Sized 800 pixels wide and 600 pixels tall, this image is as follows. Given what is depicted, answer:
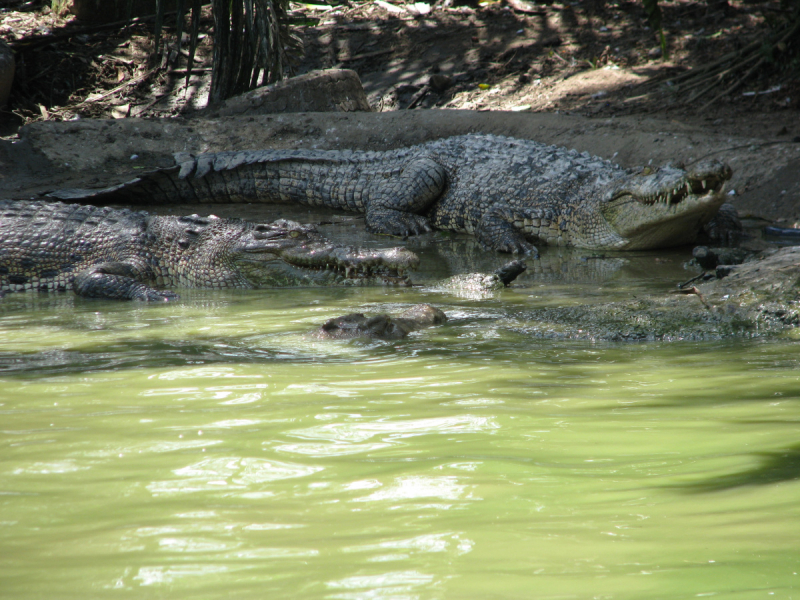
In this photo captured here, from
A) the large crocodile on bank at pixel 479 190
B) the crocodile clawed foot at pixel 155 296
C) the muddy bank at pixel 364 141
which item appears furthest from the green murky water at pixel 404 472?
the muddy bank at pixel 364 141

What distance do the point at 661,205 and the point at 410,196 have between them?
290cm

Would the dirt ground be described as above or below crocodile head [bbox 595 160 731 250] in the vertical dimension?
above

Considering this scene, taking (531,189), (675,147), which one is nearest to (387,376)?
(531,189)

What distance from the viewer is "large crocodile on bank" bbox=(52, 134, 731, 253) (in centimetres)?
700

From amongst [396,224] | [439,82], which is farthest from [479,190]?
[439,82]

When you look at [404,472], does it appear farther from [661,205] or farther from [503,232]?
[503,232]

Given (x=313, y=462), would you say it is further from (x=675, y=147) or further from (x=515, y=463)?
(x=675, y=147)

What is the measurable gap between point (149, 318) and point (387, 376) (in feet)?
7.82

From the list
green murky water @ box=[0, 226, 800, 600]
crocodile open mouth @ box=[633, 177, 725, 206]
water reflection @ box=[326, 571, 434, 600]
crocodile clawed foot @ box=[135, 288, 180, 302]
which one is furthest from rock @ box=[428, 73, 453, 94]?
water reflection @ box=[326, 571, 434, 600]

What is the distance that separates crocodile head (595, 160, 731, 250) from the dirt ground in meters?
2.58

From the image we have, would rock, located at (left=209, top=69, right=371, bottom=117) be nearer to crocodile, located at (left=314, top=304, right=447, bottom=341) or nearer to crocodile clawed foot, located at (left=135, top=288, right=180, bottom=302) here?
crocodile clawed foot, located at (left=135, top=288, right=180, bottom=302)

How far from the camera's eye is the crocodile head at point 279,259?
5.58 meters

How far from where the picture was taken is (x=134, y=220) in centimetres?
633

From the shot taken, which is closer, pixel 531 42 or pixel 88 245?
pixel 88 245
